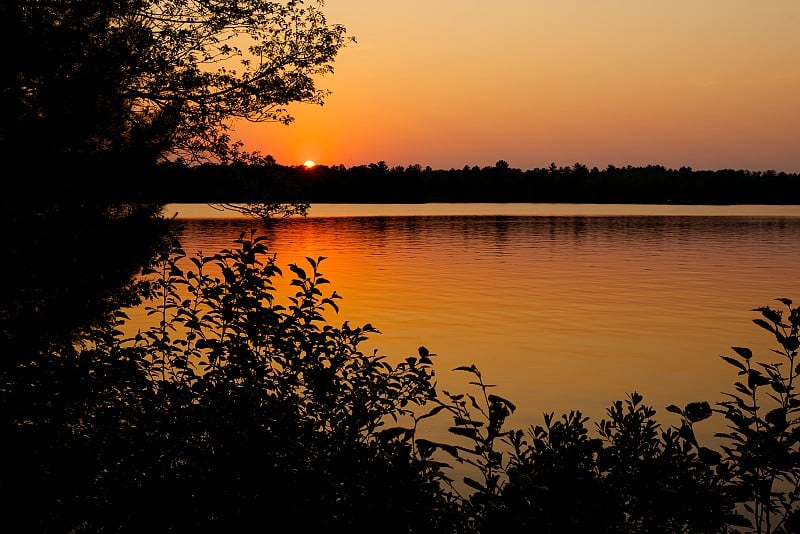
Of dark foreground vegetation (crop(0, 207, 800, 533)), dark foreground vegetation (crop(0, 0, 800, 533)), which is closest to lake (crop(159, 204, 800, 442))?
dark foreground vegetation (crop(0, 0, 800, 533))

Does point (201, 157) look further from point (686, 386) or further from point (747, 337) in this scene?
point (747, 337)

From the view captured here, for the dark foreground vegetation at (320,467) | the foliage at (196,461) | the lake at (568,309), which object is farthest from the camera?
the lake at (568,309)

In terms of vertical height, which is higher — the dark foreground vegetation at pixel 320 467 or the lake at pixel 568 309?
the dark foreground vegetation at pixel 320 467

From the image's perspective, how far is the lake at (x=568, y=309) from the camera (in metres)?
21.3

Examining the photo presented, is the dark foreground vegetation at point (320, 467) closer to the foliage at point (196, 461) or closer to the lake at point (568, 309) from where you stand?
the foliage at point (196, 461)

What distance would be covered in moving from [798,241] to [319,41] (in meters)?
71.1

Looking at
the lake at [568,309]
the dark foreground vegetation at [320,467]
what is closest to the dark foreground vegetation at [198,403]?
the dark foreground vegetation at [320,467]

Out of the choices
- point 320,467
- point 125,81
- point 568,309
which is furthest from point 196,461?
point 568,309

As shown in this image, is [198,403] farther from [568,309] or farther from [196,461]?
[568,309]

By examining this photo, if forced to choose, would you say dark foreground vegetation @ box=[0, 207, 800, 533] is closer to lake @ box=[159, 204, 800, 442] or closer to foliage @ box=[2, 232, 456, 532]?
foliage @ box=[2, 232, 456, 532]

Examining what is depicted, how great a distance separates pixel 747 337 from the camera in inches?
1101

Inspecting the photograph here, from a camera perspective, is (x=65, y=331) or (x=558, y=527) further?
(x=65, y=331)

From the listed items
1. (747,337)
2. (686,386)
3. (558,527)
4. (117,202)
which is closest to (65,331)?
(117,202)

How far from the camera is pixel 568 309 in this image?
34.4 m
